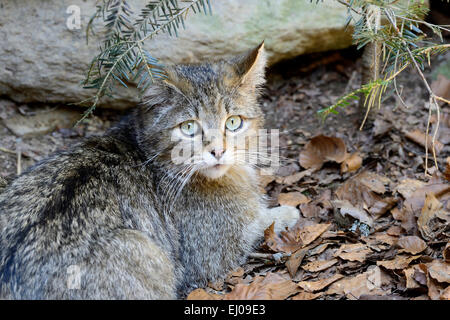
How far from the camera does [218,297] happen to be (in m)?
3.93

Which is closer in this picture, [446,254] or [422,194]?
[446,254]

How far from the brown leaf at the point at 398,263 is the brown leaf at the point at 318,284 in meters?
0.35

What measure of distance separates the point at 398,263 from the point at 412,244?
0.81 feet

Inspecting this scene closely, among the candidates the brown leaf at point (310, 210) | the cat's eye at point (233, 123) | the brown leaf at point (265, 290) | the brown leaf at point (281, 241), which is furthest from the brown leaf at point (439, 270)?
the cat's eye at point (233, 123)

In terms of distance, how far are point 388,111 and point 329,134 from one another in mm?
724

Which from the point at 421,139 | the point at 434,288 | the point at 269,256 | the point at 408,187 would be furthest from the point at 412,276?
the point at 421,139

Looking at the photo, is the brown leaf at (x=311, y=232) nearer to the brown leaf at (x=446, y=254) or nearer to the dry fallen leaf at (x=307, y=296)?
the dry fallen leaf at (x=307, y=296)

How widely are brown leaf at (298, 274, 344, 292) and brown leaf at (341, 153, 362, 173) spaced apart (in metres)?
1.64

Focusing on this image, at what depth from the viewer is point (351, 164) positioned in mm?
5324

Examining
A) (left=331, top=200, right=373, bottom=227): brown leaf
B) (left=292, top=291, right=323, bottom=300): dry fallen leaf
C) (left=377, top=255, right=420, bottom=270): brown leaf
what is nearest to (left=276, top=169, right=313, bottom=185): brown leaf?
(left=331, top=200, right=373, bottom=227): brown leaf

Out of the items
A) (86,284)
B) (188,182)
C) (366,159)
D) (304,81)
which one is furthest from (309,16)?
(86,284)

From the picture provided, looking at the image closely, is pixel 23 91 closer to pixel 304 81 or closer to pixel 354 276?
pixel 304 81

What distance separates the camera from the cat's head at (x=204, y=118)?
414cm

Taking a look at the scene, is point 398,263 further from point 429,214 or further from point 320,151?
point 320,151
